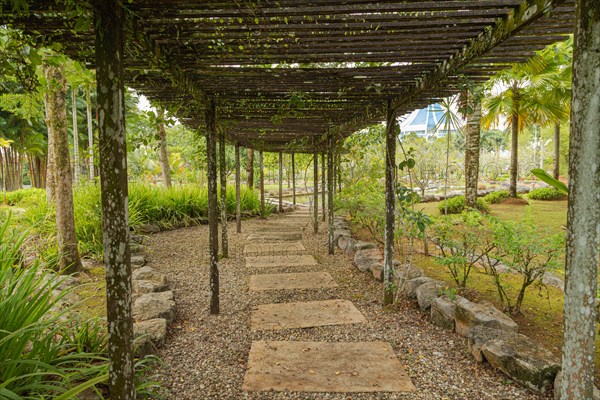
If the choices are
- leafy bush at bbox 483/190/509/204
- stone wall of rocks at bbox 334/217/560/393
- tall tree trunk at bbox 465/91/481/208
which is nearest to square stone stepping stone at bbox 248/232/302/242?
stone wall of rocks at bbox 334/217/560/393

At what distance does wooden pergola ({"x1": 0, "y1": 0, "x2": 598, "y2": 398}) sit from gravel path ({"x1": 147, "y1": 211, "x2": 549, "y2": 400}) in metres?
1.26

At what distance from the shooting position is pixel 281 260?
6461 mm

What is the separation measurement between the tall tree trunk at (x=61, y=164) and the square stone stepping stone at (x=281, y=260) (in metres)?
2.65

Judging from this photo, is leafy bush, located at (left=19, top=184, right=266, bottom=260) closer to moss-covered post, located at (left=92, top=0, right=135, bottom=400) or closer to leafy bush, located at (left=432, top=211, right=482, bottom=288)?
moss-covered post, located at (left=92, top=0, right=135, bottom=400)

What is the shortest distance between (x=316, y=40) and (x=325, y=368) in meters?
2.43

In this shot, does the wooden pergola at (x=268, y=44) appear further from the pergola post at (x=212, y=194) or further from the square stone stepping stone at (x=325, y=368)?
the square stone stepping stone at (x=325, y=368)

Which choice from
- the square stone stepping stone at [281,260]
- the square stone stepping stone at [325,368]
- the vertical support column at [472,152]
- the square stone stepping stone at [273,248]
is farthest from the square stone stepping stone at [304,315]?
the vertical support column at [472,152]

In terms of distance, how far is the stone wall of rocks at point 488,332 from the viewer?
247 cm

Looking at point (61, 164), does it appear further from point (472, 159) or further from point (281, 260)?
point (472, 159)

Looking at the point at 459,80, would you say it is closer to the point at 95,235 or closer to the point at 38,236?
the point at 95,235

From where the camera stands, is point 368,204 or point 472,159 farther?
point 472,159

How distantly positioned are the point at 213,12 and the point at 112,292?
1.57 meters

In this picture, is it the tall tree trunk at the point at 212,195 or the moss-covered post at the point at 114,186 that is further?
the tall tree trunk at the point at 212,195

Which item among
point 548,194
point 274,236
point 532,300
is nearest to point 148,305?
point 532,300
